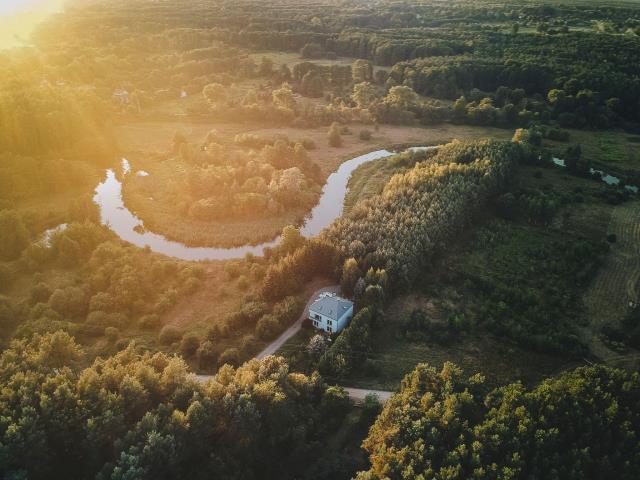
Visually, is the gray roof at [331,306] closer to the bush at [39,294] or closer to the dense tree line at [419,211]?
the dense tree line at [419,211]

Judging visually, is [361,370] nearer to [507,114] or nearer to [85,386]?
[85,386]

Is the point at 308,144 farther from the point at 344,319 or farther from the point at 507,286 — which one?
the point at 344,319

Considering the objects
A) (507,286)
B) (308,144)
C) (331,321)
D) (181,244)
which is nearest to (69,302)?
(181,244)

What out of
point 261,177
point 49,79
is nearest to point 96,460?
point 261,177

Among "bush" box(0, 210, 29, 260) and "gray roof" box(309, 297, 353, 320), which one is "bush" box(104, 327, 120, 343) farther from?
"bush" box(0, 210, 29, 260)

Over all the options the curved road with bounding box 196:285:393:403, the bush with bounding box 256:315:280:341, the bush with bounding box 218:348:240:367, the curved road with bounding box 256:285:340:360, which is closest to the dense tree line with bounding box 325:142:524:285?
the curved road with bounding box 256:285:340:360

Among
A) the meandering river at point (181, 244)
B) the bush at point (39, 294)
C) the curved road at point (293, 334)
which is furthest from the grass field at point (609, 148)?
the bush at point (39, 294)
